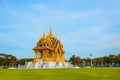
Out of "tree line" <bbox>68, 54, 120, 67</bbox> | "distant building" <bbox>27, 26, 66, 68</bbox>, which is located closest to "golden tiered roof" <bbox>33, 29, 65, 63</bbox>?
"distant building" <bbox>27, 26, 66, 68</bbox>

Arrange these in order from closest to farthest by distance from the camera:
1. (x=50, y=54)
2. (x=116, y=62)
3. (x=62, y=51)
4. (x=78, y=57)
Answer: (x=50, y=54) < (x=62, y=51) < (x=116, y=62) < (x=78, y=57)

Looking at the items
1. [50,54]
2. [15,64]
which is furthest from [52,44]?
[15,64]

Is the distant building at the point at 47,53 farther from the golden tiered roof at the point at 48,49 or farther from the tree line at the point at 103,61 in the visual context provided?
the tree line at the point at 103,61

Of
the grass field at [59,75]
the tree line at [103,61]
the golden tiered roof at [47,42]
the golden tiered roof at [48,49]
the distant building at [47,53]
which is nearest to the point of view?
the grass field at [59,75]

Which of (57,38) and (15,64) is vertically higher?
(57,38)

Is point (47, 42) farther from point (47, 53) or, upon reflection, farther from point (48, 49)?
point (47, 53)

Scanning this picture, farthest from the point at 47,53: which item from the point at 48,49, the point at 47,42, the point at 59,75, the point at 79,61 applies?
the point at 59,75

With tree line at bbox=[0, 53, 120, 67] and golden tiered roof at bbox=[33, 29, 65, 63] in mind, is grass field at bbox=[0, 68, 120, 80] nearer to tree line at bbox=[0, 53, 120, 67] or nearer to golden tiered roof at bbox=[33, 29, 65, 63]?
golden tiered roof at bbox=[33, 29, 65, 63]

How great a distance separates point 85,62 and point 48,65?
4987 centimetres

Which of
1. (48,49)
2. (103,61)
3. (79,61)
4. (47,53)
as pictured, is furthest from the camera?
(79,61)

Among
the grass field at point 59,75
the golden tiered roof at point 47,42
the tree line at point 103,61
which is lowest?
the grass field at point 59,75

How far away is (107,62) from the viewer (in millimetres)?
105125

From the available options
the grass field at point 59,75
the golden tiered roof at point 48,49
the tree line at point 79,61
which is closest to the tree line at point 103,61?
the tree line at point 79,61

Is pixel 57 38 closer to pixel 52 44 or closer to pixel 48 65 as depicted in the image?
pixel 52 44
